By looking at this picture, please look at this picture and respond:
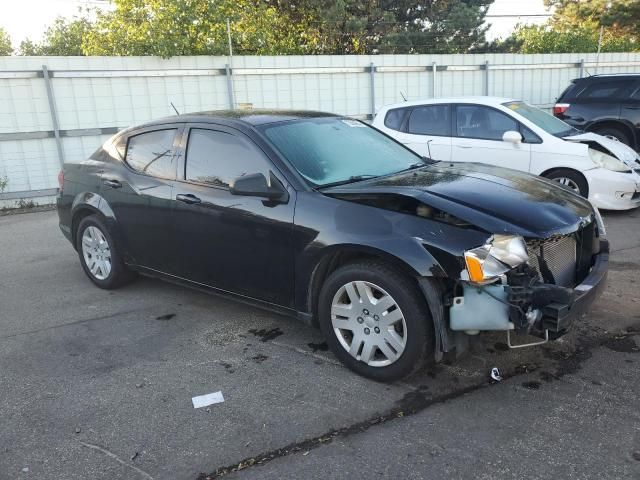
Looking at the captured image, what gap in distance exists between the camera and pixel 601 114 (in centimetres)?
1045

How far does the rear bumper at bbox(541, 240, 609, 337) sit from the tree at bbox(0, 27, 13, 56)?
5253cm

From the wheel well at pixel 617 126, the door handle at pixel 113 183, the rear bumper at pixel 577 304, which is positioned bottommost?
the rear bumper at pixel 577 304

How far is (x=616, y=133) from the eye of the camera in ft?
34.3

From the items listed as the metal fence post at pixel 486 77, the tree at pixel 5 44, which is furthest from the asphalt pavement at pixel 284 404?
the tree at pixel 5 44

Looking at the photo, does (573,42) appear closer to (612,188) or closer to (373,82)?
(373,82)

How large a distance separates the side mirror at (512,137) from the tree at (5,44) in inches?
1943

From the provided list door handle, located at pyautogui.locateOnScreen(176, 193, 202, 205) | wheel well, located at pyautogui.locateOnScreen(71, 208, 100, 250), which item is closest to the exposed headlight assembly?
door handle, located at pyautogui.locateOnScreen(176, 193, 202, 205)

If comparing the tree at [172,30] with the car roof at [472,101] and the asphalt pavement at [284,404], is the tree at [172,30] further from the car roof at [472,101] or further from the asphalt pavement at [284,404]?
the asphalt pavement at [284,404]

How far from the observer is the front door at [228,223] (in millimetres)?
3879

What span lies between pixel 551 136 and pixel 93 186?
569 centimetres

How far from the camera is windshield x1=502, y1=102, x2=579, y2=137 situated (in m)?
7.81

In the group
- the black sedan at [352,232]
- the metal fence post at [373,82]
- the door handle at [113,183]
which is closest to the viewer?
the black sedan at [352,232]

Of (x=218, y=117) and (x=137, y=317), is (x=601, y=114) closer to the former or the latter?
(x=218, y=117)

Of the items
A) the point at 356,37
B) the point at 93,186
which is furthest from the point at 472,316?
the point at 356,37
